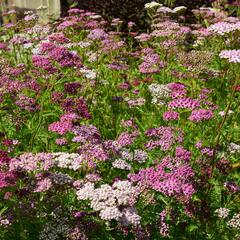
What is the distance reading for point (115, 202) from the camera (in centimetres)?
314

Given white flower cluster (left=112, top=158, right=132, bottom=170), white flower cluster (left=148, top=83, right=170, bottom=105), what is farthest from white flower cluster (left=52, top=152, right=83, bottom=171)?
white flower cluster (left=148, top=83, right=170, bottom=105)

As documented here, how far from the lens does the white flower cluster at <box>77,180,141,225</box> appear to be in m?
3.02

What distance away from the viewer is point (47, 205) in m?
3.42

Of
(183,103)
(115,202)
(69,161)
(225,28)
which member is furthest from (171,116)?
(115,202)

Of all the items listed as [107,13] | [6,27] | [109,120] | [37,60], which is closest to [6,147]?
[37,60]

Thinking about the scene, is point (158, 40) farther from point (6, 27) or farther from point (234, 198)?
point (234, 198)

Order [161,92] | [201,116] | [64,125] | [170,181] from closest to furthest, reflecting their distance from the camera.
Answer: [170,181]
[64,125]
[201,116]
[161,92]

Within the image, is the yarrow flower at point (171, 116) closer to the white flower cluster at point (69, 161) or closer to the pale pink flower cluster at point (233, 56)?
the pale pink flower cluster at point (233, 56)

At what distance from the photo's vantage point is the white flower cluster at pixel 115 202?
3.02m

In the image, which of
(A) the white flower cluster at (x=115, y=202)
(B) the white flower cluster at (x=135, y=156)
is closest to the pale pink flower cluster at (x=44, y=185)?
(A) the white flower cluster at (x=115, y=202)

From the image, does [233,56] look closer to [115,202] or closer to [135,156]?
[135,156]

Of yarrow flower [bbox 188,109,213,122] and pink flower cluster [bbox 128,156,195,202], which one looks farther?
yarrow flower [bbox 188,109,213,122]

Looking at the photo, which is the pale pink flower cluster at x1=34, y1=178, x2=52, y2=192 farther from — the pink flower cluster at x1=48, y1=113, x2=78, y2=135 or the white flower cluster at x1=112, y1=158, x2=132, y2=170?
the pink flower cluster at x1=48, y1=113, x2=78, y2=135

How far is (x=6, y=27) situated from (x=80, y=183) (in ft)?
17.2
